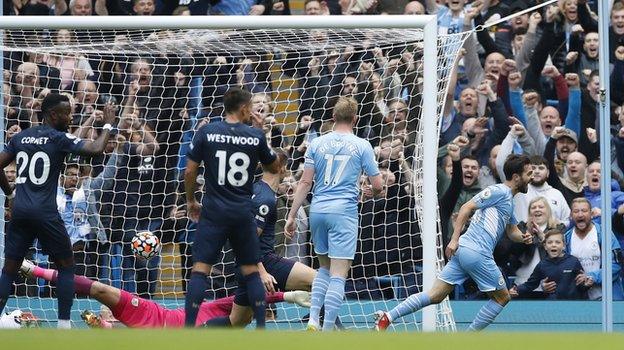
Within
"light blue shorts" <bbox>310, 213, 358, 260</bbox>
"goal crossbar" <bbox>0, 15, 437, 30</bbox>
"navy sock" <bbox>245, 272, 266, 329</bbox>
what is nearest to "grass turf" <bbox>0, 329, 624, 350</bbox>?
"navy sock" <bbox>245, 272, 266, 329</bbox>

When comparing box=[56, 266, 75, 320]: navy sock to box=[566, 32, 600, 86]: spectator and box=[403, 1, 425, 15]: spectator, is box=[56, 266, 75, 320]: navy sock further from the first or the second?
box=[566, 32, 600, 86]: spectator

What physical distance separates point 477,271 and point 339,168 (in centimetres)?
153

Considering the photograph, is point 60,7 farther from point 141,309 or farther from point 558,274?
point 558,274

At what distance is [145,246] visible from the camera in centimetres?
1251

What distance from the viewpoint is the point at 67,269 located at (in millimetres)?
11789

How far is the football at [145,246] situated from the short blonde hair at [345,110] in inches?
78.4

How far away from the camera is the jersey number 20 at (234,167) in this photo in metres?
11.1

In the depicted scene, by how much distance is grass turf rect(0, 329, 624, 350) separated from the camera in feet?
18.7

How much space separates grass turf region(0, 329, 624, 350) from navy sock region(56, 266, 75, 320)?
574 cm

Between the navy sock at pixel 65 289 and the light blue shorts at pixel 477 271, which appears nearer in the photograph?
the navy sock at pixel 65 289

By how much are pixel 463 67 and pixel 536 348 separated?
9.23m

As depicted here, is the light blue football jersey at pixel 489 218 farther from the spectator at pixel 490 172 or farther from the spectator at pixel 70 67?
the spectator at pixel 70 67

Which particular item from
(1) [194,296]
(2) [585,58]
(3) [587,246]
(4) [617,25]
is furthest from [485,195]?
(4) [617,25]

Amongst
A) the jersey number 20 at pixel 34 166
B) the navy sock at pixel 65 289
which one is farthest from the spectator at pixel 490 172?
the jersey number 20 at pixel 34 166
